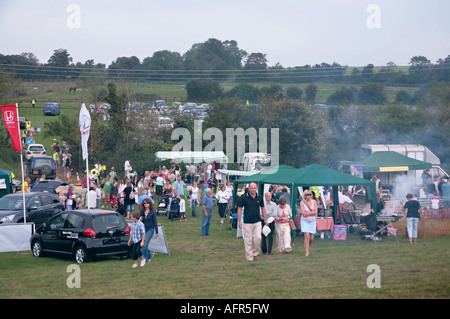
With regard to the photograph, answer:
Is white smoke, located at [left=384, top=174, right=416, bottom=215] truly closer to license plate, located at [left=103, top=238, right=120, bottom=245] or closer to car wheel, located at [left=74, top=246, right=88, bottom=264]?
license plate, located at [left=103, top=238, right=120, bottom=245]

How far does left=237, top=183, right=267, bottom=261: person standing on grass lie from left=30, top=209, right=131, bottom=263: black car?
3161 mm

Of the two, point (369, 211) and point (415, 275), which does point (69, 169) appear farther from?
point (415, 275)

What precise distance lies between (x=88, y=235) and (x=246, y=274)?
4.57 meters

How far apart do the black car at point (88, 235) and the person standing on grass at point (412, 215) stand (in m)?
7.82

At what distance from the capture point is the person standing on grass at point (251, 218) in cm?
1198

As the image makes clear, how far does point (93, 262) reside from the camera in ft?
43.2

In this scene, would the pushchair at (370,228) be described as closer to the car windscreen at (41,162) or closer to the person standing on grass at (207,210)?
the person standing on grass at (207,210)

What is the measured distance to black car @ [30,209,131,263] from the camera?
42.6 ft

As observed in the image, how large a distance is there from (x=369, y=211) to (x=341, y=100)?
2351 inches

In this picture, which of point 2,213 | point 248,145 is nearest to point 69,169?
point 248,145

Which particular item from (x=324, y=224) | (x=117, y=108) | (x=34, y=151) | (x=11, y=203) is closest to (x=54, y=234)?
(x=11, y=203)

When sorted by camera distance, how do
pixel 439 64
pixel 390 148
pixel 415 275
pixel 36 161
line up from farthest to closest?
pixel 439 64 < pixel 36 161 < pixel 390 148 < pixel 415 275

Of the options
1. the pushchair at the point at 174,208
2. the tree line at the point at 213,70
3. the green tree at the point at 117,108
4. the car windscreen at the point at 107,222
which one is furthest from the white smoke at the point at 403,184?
the tree line at the point at 213,70

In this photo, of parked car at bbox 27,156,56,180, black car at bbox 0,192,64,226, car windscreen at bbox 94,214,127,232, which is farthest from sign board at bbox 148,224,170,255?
parked car at bbox 27,156,56,180
